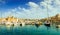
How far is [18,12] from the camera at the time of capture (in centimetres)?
347

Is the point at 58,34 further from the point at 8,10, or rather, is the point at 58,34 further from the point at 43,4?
the point at 8,10

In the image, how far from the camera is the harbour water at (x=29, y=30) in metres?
3.41

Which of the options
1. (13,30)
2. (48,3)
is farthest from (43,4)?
(13,30)

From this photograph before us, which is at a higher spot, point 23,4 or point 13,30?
point 23,4

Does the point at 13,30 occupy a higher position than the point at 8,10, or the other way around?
the point at 8,10

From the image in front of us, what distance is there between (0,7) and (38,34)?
0.96 m

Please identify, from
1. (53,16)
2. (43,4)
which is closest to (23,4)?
(43,4)

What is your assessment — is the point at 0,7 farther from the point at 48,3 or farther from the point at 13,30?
the point at 48,3

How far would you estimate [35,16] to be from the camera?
11.4 ft

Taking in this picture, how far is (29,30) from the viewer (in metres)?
3.41

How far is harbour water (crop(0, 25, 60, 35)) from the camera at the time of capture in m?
3.41

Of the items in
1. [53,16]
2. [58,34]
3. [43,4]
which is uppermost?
[43,4]

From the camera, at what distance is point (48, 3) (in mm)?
3445

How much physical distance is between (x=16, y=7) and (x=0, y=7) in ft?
1.08
